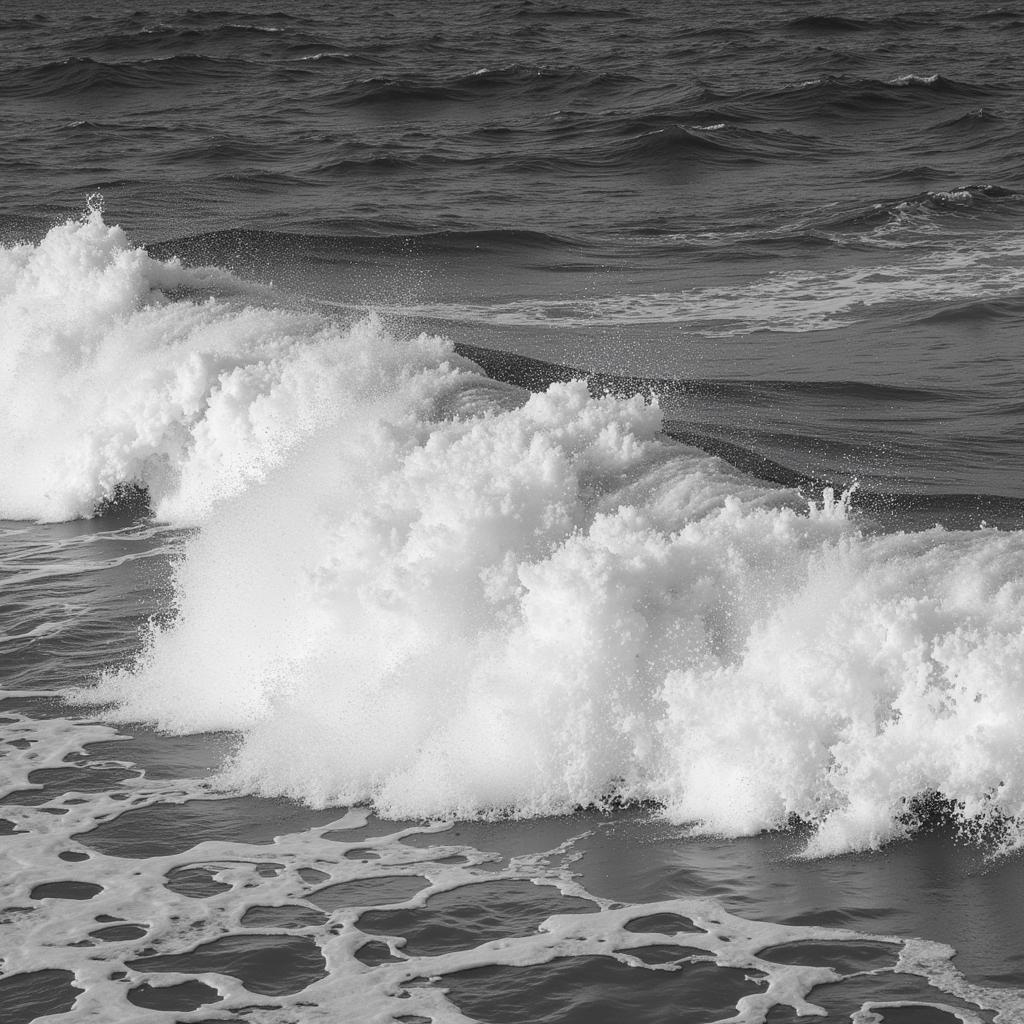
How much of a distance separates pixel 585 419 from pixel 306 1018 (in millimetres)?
3784

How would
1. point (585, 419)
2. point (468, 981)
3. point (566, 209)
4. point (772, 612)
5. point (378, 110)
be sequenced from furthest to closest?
1. point (378, 110)
2. point (566, 209)
3. point (585, 419)
4. point (772, 612)
5. point (468, 981)

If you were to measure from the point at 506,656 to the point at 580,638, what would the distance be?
1.17 ft

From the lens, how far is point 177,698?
691cm

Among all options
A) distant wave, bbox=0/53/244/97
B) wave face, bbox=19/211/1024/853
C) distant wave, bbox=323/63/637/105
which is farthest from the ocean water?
distant wave, bbox=0/53/244/97

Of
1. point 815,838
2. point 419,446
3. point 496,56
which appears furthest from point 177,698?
point 496,56

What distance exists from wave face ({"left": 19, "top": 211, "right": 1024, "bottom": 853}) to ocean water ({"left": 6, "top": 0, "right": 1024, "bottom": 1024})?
0.02 m

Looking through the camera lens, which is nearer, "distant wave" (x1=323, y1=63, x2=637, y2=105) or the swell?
the swell

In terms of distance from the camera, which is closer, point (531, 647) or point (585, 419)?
point (531, 647)

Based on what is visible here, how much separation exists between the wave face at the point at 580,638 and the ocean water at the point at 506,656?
0.02 metres

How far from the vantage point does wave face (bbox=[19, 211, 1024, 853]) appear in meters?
5.53

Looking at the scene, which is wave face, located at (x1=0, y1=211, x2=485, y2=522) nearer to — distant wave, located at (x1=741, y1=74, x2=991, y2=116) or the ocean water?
the ocean water

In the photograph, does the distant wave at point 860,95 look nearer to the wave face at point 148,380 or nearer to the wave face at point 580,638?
the wave face at point 148,380

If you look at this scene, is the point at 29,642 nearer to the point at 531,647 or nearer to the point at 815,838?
the point at 531,647

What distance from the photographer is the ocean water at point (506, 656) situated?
188 inches
